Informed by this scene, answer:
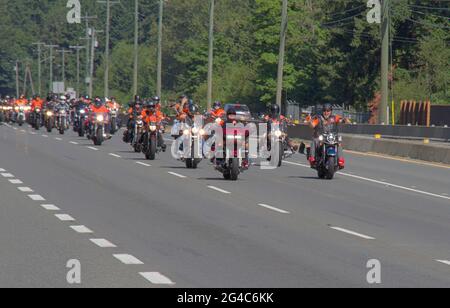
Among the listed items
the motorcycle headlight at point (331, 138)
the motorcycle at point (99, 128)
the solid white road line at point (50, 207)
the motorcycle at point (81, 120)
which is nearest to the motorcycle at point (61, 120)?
the motorcycle at point (81, 120)

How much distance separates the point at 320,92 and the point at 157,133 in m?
72.7

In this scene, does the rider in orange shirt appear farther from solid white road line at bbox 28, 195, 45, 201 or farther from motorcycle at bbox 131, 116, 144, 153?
solid white road line at bbox 28, 195, 45, 201

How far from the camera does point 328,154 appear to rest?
29312 mm

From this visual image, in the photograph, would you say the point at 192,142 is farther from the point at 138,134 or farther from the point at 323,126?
the point at 138,134

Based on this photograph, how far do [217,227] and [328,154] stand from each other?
11.0 metres

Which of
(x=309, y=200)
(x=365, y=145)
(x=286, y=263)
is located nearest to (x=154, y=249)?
(x=286, y=263)

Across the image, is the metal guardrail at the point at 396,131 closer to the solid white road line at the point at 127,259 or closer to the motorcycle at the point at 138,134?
the motorcycle at the point at 138,134

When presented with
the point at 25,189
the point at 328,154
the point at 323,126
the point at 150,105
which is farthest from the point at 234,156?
the point at 150,105

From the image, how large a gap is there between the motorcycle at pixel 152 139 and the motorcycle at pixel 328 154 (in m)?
6.83

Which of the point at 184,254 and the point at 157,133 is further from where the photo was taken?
the point at 157,133

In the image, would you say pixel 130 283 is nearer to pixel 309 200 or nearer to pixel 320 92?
pixel 309 200

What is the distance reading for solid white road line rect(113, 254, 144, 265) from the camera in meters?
14.4

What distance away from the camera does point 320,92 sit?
4269 inches

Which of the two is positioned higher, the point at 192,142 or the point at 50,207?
the point at 192,142
